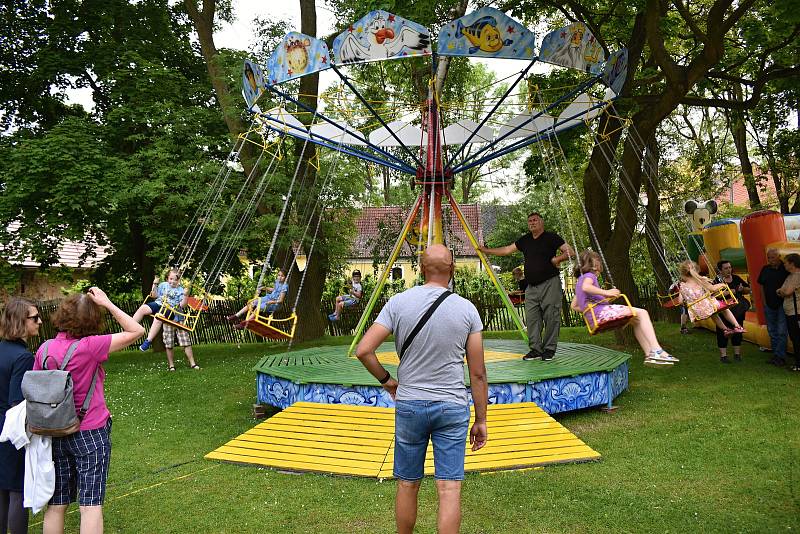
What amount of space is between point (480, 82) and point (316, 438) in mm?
29141

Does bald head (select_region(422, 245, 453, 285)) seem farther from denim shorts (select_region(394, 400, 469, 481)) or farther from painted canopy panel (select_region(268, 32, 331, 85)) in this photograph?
painted canopy panel (select_region(268, 32, 331, 85))

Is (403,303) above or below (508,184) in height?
below

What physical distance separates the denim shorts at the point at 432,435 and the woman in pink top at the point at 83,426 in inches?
65.1

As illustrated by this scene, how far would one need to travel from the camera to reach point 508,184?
39.2 metres

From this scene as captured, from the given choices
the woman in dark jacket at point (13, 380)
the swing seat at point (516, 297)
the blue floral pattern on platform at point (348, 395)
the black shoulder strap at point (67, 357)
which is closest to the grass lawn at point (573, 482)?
the woman in dark jacket at point (13, 380)

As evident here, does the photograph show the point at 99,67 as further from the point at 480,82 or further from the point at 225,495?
the point at 480,82

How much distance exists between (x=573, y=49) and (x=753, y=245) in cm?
552

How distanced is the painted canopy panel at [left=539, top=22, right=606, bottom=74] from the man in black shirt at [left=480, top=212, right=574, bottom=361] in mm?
1877

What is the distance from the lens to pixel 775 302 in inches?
404

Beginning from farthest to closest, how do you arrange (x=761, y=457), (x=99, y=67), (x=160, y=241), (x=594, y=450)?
(x=99, y=67) → (x=160, y=241) → (x=594, y=450) → (x=761, y=457)

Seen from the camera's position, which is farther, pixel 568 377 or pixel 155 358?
pixel 155 358

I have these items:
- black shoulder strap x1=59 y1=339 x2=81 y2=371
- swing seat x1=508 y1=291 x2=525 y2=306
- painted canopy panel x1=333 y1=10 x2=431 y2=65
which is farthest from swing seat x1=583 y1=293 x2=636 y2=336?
black shoulder strap x1=59 y1=339 x2=81 y2=371

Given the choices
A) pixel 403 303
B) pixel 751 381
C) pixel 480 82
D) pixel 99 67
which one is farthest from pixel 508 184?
pixel 403 303

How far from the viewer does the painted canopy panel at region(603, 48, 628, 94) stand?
27.5 feet
